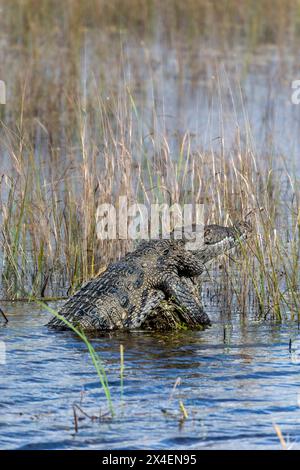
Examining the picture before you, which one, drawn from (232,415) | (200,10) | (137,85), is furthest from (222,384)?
(200,10)

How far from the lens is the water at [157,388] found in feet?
16.4

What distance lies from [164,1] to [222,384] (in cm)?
1344

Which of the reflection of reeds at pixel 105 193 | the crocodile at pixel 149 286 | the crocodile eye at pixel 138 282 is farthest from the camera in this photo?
the reflection of reeds at pixel 105 193

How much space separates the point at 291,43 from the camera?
16.9 m

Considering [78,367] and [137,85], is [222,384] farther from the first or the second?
[137,85]

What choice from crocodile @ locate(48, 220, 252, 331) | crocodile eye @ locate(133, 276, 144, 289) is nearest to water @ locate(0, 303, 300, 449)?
crocodile @ locate(48, 220, 252, 331)

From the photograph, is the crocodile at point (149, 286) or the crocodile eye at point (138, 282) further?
the crocodile eye at point (138, 282)

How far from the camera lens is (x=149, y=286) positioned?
7.39 meters

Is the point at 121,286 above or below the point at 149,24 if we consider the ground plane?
below

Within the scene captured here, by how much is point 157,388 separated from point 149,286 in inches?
68.9

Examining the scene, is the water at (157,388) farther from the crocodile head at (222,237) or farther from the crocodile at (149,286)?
the crocodile head at (222,237)

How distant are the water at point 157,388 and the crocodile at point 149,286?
158 mm

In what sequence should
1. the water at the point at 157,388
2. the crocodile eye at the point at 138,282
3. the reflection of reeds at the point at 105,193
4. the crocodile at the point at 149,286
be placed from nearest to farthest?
the water at the point at 157,388
the crocodile at the point at 149,286
the crocodile eye at the point at 138,282
the reflection of reeds at the point at 105,193

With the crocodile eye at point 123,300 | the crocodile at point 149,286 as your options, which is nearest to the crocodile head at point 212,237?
the crocodile at point 149,286
